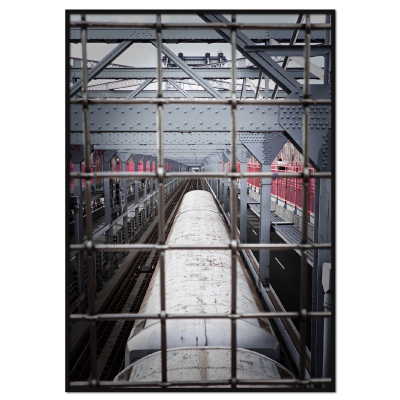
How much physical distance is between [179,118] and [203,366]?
298 centimetres

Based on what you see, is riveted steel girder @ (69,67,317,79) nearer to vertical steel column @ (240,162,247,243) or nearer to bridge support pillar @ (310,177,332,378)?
vertical steel column @ (240,162,247,243)

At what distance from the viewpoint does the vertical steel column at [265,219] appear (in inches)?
313

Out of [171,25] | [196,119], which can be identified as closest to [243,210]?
[196,119]

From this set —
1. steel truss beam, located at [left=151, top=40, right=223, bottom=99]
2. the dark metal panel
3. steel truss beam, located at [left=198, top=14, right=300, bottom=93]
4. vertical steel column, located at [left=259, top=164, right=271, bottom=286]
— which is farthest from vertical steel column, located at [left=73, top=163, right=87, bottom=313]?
the dark metal panel

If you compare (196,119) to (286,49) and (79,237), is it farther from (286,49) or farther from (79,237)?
(79,237)

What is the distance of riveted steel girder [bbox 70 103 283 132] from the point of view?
13.5ft

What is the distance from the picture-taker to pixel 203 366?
346 cm

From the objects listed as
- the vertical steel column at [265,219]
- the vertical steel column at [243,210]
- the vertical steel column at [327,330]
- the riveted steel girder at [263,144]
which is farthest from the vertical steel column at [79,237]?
the vertical steel column at [327,330]

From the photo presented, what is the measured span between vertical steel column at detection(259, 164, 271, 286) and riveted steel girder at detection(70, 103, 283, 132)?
144 inches

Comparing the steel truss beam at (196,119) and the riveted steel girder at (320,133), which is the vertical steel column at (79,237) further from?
the riveted steel girder at (320,133)

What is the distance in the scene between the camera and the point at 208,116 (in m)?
4.23

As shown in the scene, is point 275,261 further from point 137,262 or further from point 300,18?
point 300,18
